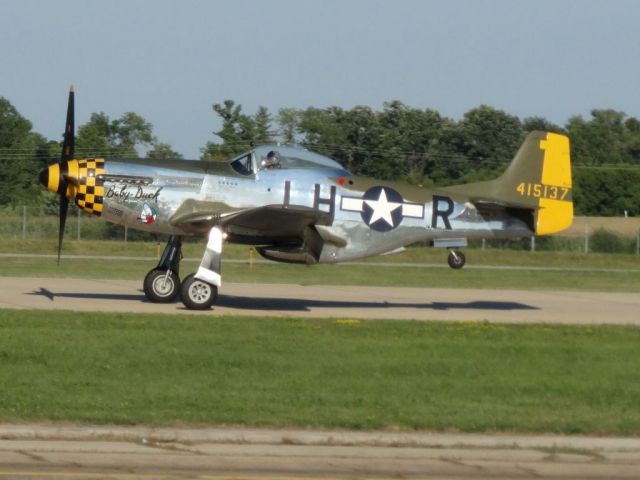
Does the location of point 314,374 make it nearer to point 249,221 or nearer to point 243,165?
point 249,221

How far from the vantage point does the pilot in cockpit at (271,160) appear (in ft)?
63.2

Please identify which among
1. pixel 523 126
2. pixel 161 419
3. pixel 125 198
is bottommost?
pixel 161 419

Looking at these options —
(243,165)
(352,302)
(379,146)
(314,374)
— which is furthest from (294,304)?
(379,146)

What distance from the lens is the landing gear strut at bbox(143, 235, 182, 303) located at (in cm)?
2014

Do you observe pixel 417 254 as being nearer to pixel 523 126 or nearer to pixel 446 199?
pixel 446 199

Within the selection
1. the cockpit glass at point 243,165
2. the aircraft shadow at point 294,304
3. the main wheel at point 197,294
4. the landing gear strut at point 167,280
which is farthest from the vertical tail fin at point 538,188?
the landing gear strut at point 167,280

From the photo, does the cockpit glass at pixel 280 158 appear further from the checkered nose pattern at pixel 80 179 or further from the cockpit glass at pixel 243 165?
the checkered nose pattern at pixel 80 179

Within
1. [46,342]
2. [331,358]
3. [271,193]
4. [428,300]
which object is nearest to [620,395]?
[331,358]

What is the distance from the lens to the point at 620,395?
38.8 ft

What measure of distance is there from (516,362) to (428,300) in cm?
937

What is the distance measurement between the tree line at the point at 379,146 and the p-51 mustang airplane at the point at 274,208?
36.4 metres

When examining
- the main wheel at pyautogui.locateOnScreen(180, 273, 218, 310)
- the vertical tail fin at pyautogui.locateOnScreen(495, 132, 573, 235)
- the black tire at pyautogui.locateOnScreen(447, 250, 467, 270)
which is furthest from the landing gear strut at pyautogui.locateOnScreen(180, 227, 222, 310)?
the vertical tail fin at pyautogui.locateOnScreen(495, 132, 573, 235)

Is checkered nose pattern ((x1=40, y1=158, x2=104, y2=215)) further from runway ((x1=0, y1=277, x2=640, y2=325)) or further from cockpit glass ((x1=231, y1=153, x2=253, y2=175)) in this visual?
cockpit glass ((x1=231, y1=153, x2=253, y2=175))

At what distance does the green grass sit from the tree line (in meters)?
40.6
